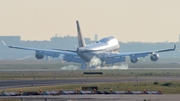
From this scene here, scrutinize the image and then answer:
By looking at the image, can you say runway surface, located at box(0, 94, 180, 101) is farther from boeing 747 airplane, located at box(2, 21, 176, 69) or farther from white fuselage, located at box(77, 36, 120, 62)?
boeing 747 airplane, located at box(2, 21, 176, 69)

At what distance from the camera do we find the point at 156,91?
74188 mm

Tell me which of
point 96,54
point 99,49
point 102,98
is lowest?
point 102,98

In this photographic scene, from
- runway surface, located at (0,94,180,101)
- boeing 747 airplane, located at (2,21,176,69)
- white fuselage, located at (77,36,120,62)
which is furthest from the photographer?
boeing 747 airplane, located at (2,21,176,69)

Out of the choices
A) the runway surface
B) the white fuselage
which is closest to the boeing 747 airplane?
the white fuselage

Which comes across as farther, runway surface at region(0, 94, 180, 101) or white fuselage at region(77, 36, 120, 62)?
white fuselage at region(77, 36, 120, 62)

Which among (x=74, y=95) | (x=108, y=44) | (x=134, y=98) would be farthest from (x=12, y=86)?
(x=108, y=44)

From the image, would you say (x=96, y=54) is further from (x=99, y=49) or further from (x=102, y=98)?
(x=102, y=98)

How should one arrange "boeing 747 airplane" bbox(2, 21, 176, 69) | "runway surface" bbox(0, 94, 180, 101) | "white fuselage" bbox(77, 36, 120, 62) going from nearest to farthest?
"runway surface" bbox(0, 94, 180, 101) → "white fuselage" bbox(77, 36, 120, 62) → "boeing 747 airplane" bbox(2, 21, 176, 69)

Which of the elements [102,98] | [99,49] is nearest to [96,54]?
[99,49]

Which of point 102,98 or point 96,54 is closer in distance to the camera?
point 102,98

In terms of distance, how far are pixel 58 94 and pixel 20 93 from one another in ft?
12.5

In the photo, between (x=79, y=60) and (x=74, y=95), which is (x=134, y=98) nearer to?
(x=74, y=95)

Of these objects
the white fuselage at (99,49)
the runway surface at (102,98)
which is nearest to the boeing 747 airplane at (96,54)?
the white fuselage at (99,49)

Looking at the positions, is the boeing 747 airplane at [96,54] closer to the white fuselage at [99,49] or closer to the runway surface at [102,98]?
the white fuselage at [99,49]
